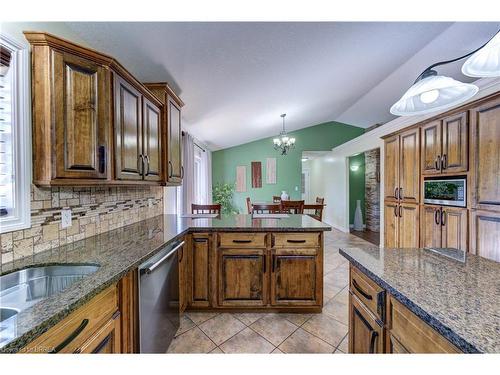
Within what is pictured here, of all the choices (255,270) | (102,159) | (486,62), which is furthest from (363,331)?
(102,159)

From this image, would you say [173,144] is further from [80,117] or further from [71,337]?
[71,337]

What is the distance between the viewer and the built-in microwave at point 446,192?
224 centimetres

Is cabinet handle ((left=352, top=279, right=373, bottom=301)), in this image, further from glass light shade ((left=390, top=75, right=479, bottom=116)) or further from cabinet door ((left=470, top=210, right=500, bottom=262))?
cabinet door ((left=470, top=210, right=500, bottom=262))

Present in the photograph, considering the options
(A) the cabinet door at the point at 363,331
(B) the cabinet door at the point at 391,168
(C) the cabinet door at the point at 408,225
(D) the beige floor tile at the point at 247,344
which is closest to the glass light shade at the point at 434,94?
(A) the cabinet door at the point at 363,331

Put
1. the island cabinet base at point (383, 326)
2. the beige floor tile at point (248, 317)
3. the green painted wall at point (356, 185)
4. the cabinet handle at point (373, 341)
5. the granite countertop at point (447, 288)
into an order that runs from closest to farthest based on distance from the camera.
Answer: the granite countertop at point (447, 288), the island cabinet base at point (383, 326), the cabinet handle at point (373, 341), the beige floor tile at point (248, 317), the green painted wall at point (356, 185)

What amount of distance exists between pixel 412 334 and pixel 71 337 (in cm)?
119

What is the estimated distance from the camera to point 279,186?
688 centimetres

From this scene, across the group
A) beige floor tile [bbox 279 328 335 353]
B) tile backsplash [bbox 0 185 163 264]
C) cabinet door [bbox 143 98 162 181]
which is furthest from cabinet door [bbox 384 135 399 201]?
tile backsplash [bbox 0 185 163 264]

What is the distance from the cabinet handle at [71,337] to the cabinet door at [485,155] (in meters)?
2.97

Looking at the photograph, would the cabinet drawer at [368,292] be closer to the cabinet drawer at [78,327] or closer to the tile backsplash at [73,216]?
the cabinet drawer at [78,327]

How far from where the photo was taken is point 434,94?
1161mm
